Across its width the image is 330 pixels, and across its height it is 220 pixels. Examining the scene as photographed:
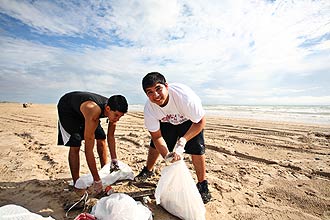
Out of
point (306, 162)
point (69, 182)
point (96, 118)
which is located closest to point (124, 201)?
point (96, 118)

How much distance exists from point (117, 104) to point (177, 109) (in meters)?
0.64

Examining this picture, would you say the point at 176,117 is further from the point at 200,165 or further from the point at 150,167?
the point at 150,167

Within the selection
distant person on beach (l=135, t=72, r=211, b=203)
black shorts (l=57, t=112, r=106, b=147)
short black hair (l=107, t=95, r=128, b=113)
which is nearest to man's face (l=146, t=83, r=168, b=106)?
distant person on beach (l=135, t=72, r=211, b=203)

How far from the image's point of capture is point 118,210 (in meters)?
1.58

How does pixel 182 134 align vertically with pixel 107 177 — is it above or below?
above

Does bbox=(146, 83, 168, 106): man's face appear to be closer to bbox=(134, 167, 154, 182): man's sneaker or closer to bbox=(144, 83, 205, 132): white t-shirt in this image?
bbox=(144, 83, 205, 132): white t-shirt

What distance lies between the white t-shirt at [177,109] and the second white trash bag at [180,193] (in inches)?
20.5

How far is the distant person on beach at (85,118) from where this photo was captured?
89.0 inches

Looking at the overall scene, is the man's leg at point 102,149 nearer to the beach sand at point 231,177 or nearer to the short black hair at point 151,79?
the beach sand at point 231,177

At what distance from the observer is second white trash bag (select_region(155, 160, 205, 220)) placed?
6.32 ft

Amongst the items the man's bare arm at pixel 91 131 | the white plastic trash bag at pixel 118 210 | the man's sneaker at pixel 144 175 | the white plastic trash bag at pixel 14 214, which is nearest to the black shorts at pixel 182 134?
the man's sneaker at pixel 144 175

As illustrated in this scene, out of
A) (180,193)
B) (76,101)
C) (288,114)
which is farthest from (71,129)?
(288,114)

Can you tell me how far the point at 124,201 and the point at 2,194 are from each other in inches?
71.1

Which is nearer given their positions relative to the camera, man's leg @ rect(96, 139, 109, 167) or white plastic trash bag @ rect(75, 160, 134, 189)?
white plastic trash bag @ rect(75, 160, 134, 189)
